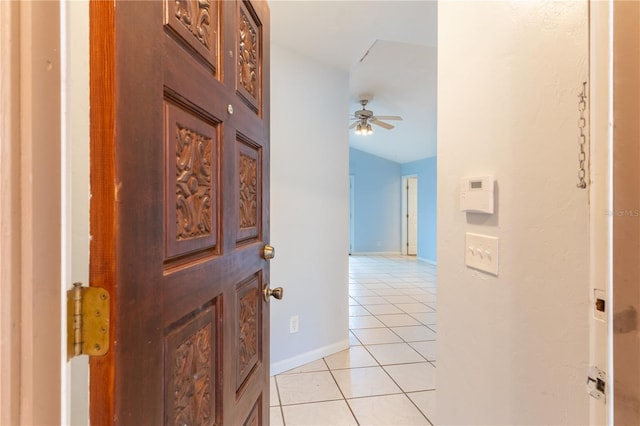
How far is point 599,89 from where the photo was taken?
0.60 meters

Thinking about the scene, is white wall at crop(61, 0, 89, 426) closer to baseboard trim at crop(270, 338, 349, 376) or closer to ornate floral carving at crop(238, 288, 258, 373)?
ornate floral carving at crop(238, 288, 258, 373)

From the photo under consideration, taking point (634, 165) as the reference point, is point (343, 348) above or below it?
below

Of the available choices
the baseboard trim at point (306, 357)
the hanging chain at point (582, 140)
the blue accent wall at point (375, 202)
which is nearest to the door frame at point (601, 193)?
the hanging chain at point (582, 140)

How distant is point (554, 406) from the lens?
85 cm

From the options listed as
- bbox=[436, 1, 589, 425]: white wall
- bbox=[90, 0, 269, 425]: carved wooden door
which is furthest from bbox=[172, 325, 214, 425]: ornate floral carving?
bbox=[436, 1, 589, 425]: white wall

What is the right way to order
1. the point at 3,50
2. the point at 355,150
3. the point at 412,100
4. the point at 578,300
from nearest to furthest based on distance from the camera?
the point at 3,50 → the point at 578,300 → the point at 412,100 → the point at 355,150

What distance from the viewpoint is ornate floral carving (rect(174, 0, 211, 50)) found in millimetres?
613

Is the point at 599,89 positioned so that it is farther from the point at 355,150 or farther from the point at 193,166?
the point at 355,150

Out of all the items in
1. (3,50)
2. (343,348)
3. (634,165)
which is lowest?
(343,348)

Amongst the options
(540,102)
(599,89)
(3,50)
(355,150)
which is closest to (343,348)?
(540,102)

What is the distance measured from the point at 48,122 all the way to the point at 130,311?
0.28 meters

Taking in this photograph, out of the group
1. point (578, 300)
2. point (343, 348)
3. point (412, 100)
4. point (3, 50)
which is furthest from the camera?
point (412, 100)

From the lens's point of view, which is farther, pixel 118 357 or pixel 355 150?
pixel 355 150

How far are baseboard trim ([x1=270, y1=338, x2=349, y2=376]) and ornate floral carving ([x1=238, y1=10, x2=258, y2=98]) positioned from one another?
1956mm
